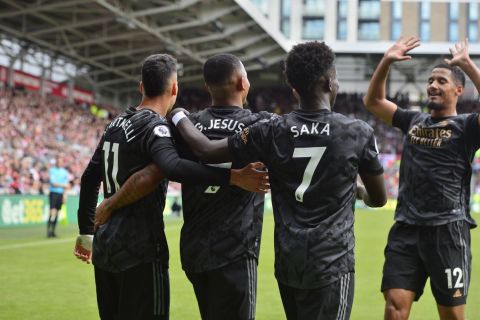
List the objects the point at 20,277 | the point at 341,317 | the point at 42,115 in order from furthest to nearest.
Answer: the point at 42,115 < the point at 20,277 < the point at 341,317

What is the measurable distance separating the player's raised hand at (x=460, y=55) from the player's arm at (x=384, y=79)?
1.20 ft

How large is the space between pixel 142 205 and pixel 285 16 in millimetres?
74322

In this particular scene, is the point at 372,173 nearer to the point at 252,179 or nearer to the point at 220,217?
the point at 252,179

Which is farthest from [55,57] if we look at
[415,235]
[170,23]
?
[415,235]

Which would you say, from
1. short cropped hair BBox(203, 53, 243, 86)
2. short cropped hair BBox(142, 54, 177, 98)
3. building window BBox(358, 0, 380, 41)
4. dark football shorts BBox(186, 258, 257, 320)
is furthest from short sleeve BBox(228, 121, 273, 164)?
building window BBox(358, 0, 380, 41)

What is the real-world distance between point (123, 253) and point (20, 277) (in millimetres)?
7043

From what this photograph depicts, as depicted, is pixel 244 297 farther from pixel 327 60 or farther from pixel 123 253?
pixel 327 60

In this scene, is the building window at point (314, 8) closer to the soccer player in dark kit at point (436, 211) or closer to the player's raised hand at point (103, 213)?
the soccer player in dark kit at point (436, 211)

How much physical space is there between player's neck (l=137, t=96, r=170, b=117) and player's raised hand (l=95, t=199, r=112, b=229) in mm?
651

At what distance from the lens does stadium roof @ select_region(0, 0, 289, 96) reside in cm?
3164

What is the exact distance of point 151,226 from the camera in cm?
443

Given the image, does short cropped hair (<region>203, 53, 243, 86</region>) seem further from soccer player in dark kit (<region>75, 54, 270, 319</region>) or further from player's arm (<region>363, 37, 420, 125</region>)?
player's arm (<region>363, 37, 420, 125</region>)

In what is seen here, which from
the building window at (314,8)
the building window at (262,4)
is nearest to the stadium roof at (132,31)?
the building window at (262,4)

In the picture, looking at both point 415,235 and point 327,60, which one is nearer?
point 327,60
